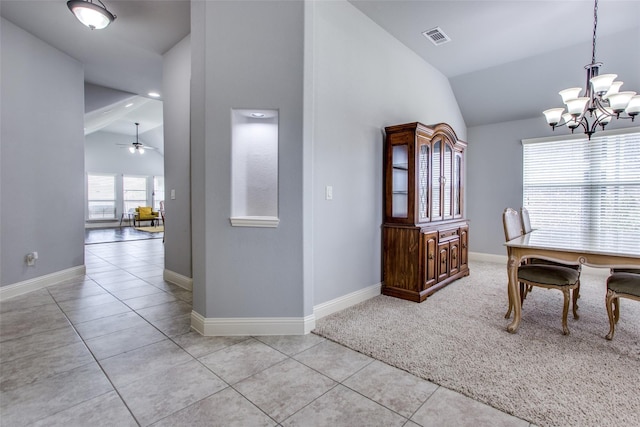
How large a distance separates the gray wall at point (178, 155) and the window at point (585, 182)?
4978mm

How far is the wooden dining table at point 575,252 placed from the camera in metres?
2.17

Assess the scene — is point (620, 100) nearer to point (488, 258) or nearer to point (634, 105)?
point (634, 105)

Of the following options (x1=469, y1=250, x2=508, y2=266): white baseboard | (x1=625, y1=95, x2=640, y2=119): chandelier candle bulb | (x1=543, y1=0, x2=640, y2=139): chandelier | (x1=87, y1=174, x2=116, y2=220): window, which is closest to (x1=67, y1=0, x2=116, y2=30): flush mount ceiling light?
(x1=543, y1=0, x2=640, y2=139): chandelier

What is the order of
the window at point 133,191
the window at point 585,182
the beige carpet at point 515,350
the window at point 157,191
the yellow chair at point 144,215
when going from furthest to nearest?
the window at point 157,191 < the window at point 133,191 < the yellow chair at point 144,215 < the window at point 585,182 < the beige carpet at point 515,350

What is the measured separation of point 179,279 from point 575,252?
4018 millimetres

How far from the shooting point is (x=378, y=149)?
351cm

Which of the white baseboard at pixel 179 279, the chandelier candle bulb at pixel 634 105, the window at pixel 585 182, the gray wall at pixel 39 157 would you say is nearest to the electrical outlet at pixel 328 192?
the white baseboard at pixel 179 279

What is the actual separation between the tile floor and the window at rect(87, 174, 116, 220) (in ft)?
32.6

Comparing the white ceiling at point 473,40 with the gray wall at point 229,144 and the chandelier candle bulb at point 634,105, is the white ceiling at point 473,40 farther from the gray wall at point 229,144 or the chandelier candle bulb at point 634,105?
the chandelier candle bulb at point 634,105

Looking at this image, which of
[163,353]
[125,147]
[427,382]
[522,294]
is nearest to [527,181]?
[522,294]

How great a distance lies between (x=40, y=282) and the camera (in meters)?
3.72

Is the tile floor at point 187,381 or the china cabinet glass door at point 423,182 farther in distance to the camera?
the china cabinet glass door at point 423,182

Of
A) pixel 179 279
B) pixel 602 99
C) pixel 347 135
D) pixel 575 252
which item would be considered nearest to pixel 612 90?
pixel 602 99

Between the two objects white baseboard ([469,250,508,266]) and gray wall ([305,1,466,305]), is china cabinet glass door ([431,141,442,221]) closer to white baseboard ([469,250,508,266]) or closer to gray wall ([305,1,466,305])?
gray wall ([305,1,466,305])
